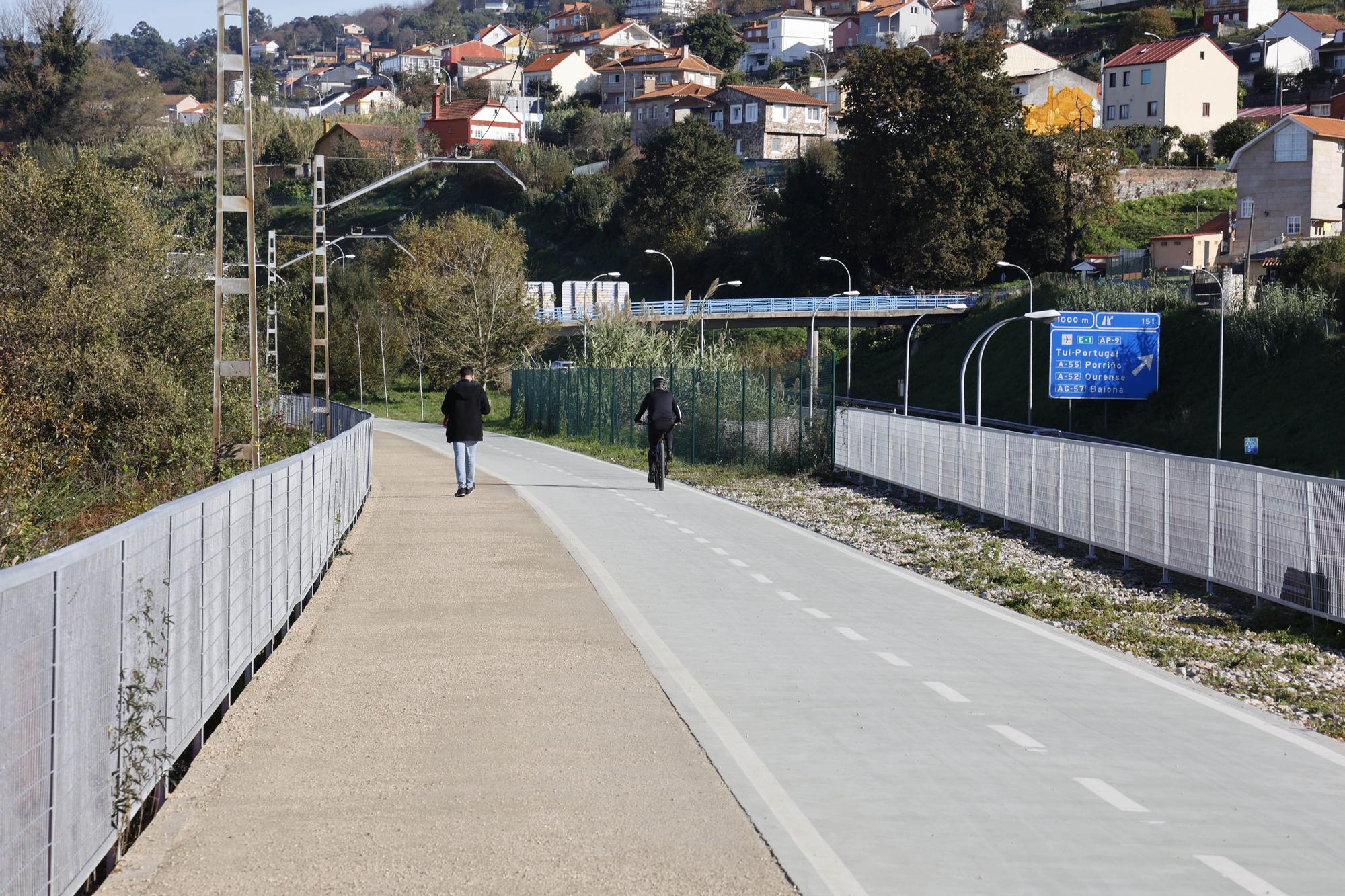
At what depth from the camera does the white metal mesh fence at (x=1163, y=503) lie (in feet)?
43.2

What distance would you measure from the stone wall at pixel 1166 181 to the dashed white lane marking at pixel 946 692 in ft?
296

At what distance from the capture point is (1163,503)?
16328 mm

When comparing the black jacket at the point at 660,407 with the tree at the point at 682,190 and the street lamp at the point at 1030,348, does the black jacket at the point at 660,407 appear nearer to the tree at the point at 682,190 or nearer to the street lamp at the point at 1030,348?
the street lamp at the point at 1030,348

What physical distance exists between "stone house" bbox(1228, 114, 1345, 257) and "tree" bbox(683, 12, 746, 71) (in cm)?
10934

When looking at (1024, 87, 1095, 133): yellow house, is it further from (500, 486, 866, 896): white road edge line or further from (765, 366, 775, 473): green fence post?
(500, 486, 866, 896): white road edge line

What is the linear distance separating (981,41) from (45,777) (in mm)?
89362

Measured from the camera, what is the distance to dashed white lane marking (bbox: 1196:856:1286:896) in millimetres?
5590

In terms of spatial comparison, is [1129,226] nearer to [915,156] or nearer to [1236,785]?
[915,156]

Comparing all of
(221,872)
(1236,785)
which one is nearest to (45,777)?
(221,872)

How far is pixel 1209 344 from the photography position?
61094 millimetres

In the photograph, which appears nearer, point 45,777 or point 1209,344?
point 45,777

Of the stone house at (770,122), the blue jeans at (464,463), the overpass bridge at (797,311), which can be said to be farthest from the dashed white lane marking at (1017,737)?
the stone house at (770,122)

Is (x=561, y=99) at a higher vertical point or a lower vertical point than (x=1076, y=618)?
higher

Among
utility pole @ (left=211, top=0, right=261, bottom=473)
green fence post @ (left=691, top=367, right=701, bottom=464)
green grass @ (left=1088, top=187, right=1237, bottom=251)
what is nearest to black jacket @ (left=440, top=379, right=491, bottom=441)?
utility pole @ (left=211, top=0, right=261, bottom=473)
